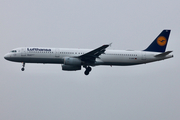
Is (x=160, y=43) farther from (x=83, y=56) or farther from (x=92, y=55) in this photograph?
(x=83, y=56)

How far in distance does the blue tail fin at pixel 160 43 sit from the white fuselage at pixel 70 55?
1.27m

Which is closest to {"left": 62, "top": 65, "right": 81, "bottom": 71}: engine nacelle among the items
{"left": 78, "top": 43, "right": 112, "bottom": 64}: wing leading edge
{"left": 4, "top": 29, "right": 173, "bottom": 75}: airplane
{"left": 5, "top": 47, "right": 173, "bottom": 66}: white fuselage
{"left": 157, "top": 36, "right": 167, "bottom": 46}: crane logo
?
{"left": 4, "top": 29, "right": 173, "bottom": 75}: airplane

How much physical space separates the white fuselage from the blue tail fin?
1271mm

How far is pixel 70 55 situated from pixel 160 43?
1376 cm

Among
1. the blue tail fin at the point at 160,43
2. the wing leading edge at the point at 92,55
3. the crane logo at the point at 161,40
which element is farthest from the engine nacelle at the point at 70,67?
the crane logo at the point at 161,40

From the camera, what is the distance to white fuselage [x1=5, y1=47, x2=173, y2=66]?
1822 inches

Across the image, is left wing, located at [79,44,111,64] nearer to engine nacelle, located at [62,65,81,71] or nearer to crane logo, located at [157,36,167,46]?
engine nacelle, located at [62,65,81,71]

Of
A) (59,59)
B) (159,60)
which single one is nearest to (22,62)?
(59,59)

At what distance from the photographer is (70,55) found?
47219mm

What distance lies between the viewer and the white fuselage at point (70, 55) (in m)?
46.3

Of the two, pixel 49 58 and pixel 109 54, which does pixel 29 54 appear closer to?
pixel 49 58

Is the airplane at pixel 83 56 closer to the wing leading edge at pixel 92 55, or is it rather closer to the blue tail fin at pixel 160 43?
the wing leading edge at pixel 92 55

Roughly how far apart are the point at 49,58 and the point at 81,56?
4202mm

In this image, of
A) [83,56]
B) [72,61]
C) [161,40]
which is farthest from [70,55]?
[161,40]
